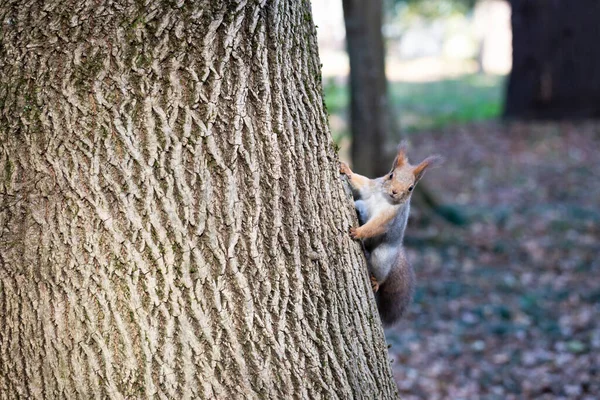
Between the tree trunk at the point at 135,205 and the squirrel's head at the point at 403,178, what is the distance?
127cm

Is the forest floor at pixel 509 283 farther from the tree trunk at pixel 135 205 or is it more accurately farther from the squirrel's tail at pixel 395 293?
the tree trunk at pixel 135 205

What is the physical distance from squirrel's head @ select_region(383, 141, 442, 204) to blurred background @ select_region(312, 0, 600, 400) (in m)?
2.06

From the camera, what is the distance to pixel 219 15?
2105 millimetres

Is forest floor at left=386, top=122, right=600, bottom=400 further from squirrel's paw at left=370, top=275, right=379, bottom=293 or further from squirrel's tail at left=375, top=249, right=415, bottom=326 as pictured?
squirrel's paw at left=370, top=275, right=379, bottom=293

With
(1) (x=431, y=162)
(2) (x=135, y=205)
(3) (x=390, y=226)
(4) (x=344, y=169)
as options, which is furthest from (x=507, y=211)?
(2) (x=135, y=205)

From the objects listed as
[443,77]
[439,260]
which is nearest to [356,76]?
[439,260]

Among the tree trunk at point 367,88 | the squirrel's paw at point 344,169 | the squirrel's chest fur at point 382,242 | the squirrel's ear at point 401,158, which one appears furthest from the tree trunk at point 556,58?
the squirrel's paw at point 344,169

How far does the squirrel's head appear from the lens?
3.23m

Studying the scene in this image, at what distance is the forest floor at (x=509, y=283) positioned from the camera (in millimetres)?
5301

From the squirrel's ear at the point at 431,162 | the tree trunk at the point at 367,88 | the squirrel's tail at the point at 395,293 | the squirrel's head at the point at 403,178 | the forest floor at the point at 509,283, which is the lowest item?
the forest floor at the point at 509,283

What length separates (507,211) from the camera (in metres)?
8.95

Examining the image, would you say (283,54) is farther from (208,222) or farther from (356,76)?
(356,76)

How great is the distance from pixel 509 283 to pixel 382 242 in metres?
4.26

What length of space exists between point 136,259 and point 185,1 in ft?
2.73
